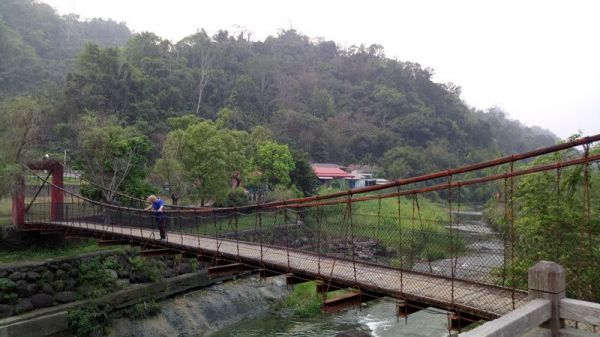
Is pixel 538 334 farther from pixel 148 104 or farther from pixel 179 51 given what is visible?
pixel 179 51

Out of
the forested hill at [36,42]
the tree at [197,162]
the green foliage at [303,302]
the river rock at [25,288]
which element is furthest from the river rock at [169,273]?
the forested hill at [36,42]

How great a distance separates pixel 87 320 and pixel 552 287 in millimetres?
8564

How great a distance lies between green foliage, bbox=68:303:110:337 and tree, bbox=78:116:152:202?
4.34 metres

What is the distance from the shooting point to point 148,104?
25.2m

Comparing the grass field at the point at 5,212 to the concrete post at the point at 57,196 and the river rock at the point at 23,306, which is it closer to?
the concrete post at the point at 57,196

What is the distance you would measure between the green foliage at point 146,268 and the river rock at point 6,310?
284 cm

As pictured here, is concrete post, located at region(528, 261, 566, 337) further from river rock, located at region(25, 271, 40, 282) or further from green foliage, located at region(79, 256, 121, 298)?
river rock, located at region(25, 271, 40, 282)

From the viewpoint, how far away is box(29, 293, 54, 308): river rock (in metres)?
8.71

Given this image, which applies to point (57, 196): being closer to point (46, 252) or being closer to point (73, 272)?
point (46, 252)

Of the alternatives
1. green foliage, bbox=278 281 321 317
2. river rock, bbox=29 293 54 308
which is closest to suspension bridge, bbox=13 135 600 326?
river rock, bbox=29 293 54 308

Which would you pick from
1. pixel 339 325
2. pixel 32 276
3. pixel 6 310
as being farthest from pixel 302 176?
pixel 6 310

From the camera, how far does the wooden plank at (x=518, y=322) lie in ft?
7.07

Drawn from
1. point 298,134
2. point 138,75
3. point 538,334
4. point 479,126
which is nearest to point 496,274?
point 538,334

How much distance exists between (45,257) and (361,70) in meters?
46.4
